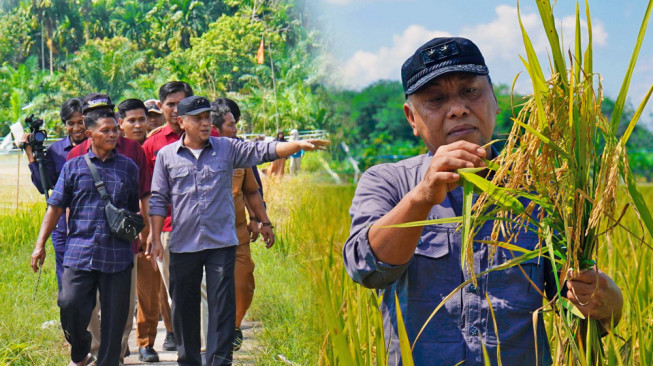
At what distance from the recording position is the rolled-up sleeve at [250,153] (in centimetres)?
352

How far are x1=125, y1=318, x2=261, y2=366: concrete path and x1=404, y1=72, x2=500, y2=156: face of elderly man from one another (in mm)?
2073

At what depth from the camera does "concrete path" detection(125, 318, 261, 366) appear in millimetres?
3459

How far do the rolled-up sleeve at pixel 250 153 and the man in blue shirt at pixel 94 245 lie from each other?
20.1 inches

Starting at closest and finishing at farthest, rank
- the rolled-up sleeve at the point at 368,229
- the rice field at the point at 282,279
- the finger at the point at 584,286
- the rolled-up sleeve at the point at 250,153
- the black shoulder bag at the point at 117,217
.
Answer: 1. the finger at the point at 584,286
2. the rolled-up sleeve at the point at 368,229
3. the rice field at the point at 282,279
4. the black shoulder bag at the point at 117,217
5. the rolled-up sleeve at the point at 250,153

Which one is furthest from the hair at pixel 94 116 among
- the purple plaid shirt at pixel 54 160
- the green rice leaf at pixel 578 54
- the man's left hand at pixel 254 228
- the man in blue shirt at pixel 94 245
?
the green rice leaf at pixel 578 54

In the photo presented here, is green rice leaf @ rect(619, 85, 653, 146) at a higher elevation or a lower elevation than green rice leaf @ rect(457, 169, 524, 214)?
higher

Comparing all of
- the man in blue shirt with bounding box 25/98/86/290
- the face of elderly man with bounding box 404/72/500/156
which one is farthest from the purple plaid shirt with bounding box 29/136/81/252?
the face of elderly man with bounding box 404/72/500/156

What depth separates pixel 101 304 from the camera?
338 cm

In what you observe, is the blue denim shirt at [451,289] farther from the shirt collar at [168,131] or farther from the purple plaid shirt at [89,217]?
the shirt collar at [168,131]

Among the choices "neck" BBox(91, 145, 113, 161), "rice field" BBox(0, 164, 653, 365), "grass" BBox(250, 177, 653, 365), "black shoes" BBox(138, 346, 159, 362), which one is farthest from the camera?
"black shoes" BBox(138, 346, 159, 362)

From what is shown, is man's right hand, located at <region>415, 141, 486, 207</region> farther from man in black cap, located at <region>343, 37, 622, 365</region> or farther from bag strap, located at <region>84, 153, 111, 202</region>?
bag strap, located at <region>84, 153, 111, 202</region>

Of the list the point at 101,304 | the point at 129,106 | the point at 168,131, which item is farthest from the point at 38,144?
the point at 101,304

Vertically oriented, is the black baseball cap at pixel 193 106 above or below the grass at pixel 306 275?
above

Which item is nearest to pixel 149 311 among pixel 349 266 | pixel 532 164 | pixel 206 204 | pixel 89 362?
pixel 89 362
